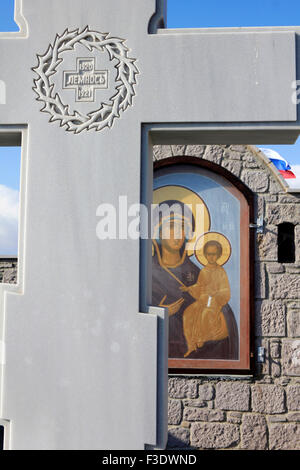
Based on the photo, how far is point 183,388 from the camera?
5.27 metres

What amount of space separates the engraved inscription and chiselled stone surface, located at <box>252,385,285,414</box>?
4.04m

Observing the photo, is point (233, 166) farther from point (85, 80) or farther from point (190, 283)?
point (85, 80)

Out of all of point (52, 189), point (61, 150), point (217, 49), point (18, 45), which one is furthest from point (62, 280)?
point (217, 49)

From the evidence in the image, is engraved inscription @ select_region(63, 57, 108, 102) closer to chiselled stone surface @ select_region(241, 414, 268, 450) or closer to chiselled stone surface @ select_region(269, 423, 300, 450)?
chiselled stone surface @ select_region(241, 414, 268, 450)

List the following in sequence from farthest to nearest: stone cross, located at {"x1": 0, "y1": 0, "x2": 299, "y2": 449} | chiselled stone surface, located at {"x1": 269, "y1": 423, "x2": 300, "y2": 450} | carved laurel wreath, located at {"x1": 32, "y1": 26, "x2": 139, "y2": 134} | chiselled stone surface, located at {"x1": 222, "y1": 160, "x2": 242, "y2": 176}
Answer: chiselled stone surface, located at {"x1": 222, "y1": 160, "x2": 242, "y2": 176}
chiselled stone surface, located at {"x1": 269, "y1": 423, "x2": 300, "y2": 450}
carved laurel wreath, located at {"x1": 32, "y1": 26, "x2": 139, "y2": 134}
stone cross, located at {"x1": 0, "y1": 0, "x2": 299, "y2": 449}

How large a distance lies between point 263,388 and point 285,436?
20.5 inches

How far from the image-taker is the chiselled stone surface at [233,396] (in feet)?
17.1

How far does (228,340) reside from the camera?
530 cm

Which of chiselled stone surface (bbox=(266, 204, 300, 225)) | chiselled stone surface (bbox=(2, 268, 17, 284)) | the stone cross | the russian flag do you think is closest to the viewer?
the stone cross

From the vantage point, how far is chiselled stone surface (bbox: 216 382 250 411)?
5199 millimetres

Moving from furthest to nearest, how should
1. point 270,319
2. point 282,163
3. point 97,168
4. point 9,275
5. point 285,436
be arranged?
point 282,163, point 9,275, point 270,319, point 285,436, point 97,168

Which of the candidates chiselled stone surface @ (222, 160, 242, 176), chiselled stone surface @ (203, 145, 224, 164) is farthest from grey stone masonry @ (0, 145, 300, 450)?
chiselled stone surface @ (203, 145, 224, 164)

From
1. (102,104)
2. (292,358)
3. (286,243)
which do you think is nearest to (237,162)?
(286,243)

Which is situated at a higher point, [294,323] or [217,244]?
[217,244]
